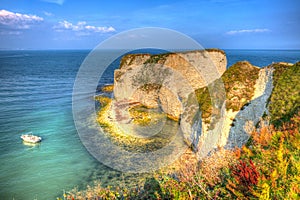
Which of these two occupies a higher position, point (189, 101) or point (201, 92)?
point (201, 92)

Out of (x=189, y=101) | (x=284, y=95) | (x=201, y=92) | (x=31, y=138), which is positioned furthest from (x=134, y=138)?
(x=284, y=95)

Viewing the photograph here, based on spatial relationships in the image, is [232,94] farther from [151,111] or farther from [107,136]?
[151,111]

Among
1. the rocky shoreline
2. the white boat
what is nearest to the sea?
the white boat

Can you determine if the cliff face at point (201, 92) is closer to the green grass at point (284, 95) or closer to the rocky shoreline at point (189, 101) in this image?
the rocky shoreline at point (189, 101)

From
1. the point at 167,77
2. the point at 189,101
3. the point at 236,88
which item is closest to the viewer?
the point at 236,88

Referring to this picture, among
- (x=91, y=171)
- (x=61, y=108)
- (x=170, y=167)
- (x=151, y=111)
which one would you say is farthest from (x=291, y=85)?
(x=61, y=108)

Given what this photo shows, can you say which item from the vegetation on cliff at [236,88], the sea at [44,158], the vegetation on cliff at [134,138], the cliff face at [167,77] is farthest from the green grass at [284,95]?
the cliff face at [167,77]

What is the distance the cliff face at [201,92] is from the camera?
811 inches

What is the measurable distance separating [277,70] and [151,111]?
21482 mm

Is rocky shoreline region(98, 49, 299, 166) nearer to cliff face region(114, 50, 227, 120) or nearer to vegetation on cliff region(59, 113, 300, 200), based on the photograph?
cliff face region(114, 50, 227, 120)

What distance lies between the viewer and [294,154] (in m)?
7.67

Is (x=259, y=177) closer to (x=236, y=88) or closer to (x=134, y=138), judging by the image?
(x=236, y=88)

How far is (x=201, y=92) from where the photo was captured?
89.9ft

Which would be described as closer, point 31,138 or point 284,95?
point 284,95
